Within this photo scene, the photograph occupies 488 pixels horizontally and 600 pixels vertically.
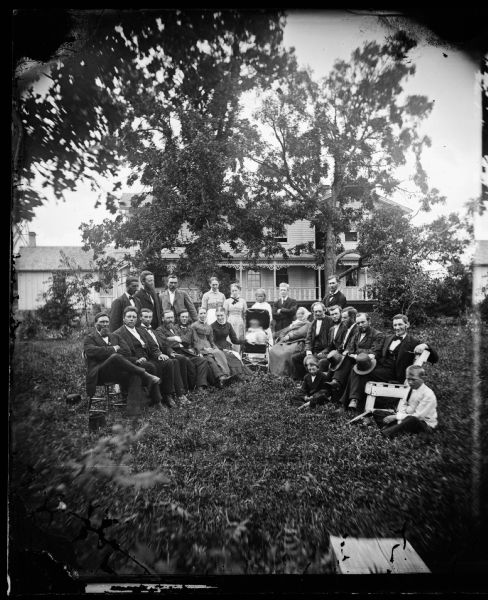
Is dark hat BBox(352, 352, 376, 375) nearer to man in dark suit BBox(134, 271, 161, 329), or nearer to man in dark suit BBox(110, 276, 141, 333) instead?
man in dark suit BBox(134, 271, 161, 329)

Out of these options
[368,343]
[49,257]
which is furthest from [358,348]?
[49,257]

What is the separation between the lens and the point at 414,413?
2822mm

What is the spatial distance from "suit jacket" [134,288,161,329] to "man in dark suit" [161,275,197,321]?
45 mm

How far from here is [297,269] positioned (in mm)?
3037

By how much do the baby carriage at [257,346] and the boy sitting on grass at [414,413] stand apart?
900 millimetres

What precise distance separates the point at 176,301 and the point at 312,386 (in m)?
1.20

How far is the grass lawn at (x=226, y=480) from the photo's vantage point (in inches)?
Answer: 103

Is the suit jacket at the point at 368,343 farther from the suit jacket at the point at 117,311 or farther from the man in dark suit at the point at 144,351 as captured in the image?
the suit jacket at the point at 117,311

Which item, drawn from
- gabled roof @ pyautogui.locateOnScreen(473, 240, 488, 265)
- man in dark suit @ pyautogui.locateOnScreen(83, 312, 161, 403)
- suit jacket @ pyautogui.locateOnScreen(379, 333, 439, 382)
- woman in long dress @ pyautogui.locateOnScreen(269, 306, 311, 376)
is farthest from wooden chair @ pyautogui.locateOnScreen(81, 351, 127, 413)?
gabled roof @ pyautogui.locateOnScreen(473, 240, 488, 265)

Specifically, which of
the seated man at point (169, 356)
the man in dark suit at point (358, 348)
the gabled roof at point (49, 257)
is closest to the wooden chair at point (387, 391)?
the man in dark suit at point (358, 348)

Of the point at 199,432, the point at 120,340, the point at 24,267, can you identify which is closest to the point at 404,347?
the point at 199,432

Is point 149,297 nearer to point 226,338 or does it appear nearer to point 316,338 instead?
point 226,338

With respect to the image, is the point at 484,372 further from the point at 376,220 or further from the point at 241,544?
the point at 241,544

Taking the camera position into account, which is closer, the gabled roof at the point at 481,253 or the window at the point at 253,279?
the gabled roof at the point at 481,253
